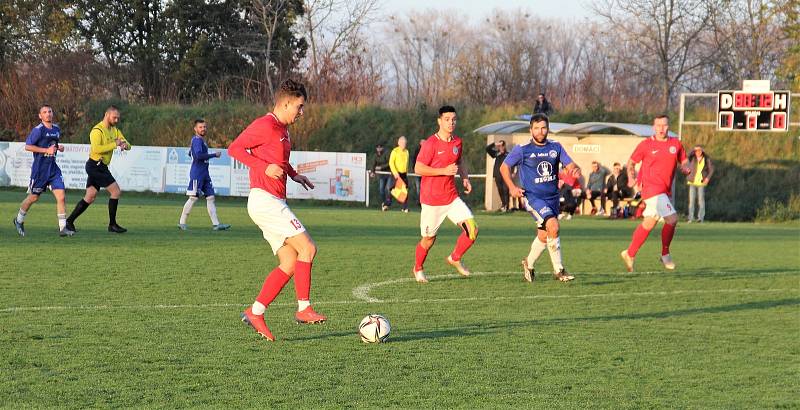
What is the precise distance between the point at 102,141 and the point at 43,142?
87 centimetres

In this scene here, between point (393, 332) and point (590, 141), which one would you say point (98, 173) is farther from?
point (590, 141)

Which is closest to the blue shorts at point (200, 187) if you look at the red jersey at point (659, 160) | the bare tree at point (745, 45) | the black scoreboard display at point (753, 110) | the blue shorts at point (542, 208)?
the red jersey at point (659, 160)

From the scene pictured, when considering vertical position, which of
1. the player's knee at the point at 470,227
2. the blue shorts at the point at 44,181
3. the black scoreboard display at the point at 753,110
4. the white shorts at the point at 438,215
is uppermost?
the black scoreboard display at the point at 753,110

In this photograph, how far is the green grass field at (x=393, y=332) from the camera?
20.8ft

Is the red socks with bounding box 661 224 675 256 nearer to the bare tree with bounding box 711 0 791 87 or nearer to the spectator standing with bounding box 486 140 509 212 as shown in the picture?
the spectator standing with bounding box 486 140 509 212

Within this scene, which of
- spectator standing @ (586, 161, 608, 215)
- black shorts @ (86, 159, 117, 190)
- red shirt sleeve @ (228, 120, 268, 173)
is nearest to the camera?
red shirt sleeve @ (228, 120, 268, 173)

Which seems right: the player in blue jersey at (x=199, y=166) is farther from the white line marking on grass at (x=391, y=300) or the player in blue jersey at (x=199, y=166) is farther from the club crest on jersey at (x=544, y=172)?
the club crest on jersey at (x=544, y=172)

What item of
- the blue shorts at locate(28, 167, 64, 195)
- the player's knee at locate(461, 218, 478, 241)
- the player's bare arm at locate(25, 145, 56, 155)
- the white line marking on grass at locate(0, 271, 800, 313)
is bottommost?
the white line marking on grass at locate(0, 271, 800, 313)

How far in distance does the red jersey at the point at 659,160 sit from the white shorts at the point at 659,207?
70 mm

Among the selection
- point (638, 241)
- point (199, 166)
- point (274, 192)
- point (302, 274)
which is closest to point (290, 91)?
point (274, 192)

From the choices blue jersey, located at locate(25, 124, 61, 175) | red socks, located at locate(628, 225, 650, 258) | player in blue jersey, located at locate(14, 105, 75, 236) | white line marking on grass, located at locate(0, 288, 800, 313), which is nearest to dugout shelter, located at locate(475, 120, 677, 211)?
red socks, located at locate(628, 225, 650, 258)

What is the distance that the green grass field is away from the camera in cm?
634

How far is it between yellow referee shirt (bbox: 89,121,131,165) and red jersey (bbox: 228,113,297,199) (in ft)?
28.9

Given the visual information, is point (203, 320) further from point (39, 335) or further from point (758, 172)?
point (758, 172)
